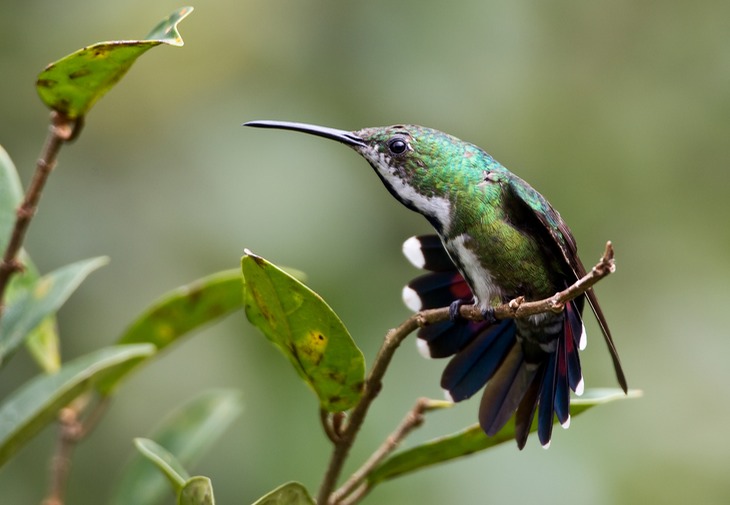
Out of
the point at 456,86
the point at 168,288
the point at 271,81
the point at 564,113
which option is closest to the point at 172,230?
the point at 168,288

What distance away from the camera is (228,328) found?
3740mm

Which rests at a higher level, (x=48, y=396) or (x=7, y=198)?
(x=7, y=198)

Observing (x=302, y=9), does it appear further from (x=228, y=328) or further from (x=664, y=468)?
(x=664, y=468)

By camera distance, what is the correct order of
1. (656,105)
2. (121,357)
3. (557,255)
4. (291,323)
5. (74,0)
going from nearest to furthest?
(291,323) < (121,357) < (557,255) < (74,0) < (656,105)

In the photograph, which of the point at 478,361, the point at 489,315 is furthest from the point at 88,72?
the point at 478,361

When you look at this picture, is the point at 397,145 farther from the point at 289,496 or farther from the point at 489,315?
the point at 289,496

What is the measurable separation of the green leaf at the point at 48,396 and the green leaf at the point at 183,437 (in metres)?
0.29

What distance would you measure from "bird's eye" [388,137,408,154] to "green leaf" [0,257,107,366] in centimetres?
67

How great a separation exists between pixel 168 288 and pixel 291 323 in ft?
7.13

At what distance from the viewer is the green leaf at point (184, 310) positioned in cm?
225

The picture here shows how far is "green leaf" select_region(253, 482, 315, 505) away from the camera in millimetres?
1618

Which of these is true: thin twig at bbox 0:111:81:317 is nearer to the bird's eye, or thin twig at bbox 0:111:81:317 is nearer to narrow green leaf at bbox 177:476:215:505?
narrow green leaf at bbox 177:476:215:505

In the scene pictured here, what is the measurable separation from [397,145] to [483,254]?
311 millimetres

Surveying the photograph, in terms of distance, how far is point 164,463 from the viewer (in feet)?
5.60
